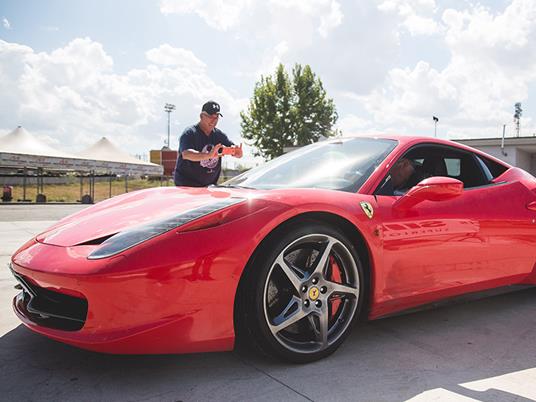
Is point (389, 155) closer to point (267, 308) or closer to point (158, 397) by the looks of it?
point (267, 308)

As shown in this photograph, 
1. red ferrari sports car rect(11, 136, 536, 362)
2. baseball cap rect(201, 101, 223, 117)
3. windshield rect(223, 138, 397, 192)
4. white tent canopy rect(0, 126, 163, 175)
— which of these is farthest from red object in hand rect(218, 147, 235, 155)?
white tent canopy rect(0, 126, 163, 175)

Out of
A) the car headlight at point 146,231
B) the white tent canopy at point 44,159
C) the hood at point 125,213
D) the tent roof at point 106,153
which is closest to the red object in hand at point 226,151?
A: the hood at point 125,213

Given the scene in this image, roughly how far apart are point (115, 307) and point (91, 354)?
0.59m

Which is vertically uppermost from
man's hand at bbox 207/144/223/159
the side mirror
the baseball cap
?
the baseball cap

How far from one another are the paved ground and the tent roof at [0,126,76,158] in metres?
21.7

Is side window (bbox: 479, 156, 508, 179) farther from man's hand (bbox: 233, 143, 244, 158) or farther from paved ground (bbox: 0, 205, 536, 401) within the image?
man's hand (bbox: 233, 143, 244, 158)

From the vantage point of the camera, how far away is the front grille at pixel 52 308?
1979mm

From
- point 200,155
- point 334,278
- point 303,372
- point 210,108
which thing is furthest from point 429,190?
point 210,108

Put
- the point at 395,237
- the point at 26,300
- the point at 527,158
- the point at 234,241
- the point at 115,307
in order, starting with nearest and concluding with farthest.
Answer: the point at 115,307, the point at 234,241, the point at 26,300, the point at 395,237, the point at 527,158

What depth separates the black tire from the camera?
6.84ft

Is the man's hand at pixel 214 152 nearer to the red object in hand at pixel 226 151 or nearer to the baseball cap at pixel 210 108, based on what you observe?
the red object in hand at pixel 226 151

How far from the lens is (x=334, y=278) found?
237 centimetres

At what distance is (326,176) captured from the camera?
2.75 metres

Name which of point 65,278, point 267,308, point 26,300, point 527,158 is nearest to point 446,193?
point 267,308
